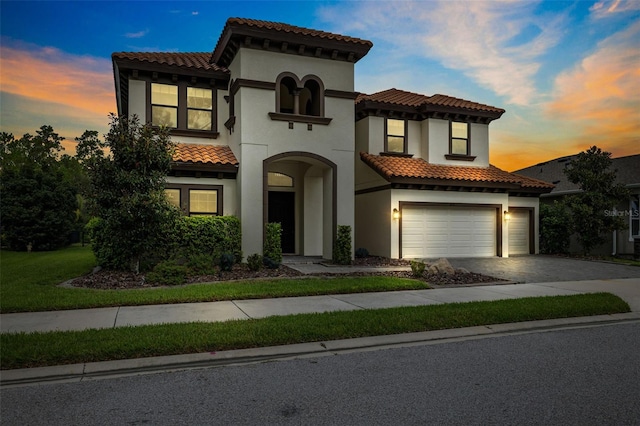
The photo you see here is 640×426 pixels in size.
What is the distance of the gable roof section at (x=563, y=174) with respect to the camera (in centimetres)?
2253

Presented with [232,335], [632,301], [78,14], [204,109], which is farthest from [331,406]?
[204,109]

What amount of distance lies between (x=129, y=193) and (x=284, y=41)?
7.33 meters

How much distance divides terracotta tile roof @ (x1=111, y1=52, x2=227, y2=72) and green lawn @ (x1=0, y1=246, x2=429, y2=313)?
7.45 metres

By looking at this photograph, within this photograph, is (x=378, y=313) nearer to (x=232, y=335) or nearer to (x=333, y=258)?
(x=232, y=335)

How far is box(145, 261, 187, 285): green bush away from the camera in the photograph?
34.8ft

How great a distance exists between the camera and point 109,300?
332 inches

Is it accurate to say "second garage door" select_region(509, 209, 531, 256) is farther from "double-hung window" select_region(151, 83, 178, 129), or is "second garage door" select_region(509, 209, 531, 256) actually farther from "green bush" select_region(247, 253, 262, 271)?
"double-hung window" select_region(151, 83, 178, 129)

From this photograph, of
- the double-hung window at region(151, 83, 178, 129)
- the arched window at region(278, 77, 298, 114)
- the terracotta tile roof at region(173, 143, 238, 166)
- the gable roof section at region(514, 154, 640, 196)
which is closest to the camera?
the terracotta tile roof at region(173, 143, 238, 166)

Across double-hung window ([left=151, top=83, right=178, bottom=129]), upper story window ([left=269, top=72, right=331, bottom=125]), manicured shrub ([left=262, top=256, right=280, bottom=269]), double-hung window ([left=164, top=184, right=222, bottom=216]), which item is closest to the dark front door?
double-hung window ([left=164, top=184, right=222, bottom=216])

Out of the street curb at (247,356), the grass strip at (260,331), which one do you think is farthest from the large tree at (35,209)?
the street curb at (247,356)

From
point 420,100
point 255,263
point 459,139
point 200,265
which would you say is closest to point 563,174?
point 459,139

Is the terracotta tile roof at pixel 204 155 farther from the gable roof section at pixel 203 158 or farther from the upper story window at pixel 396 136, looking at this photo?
the upper story window at pixel 396 136

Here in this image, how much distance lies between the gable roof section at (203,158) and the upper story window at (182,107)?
87cm

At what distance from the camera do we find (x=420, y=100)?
20.8m
